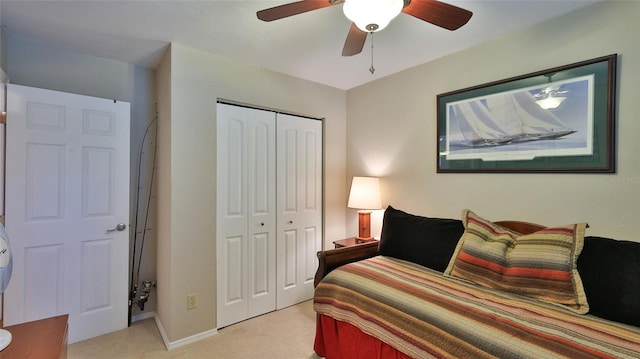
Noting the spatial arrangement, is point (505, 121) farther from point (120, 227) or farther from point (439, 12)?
point (120, 227)

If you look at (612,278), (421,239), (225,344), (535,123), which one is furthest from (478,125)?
(225,344)

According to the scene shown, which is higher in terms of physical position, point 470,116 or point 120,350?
point 470,116

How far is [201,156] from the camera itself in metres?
2.30

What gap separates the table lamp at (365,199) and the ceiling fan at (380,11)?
1610 millimetres

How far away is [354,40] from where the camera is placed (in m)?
1.59

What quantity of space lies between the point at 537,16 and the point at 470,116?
0.73 meters

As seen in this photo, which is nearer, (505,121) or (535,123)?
(535,123)

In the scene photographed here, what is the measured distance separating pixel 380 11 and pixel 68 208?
2.64m

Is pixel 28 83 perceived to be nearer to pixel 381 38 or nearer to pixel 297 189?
pixel 297 189

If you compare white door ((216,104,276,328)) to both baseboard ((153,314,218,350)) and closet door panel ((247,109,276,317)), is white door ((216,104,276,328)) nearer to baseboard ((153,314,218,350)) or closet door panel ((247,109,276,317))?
closet door panel ((247,109,276,317))

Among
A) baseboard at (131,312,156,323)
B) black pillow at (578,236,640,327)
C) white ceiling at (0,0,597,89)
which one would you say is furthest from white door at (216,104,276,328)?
black pillow at (578,236,640,327)

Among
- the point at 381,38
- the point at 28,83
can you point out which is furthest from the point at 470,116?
the point at 28,83

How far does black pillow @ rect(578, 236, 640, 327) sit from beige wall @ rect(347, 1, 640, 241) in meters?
0.36

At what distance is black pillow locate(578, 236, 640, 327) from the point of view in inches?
49.2
